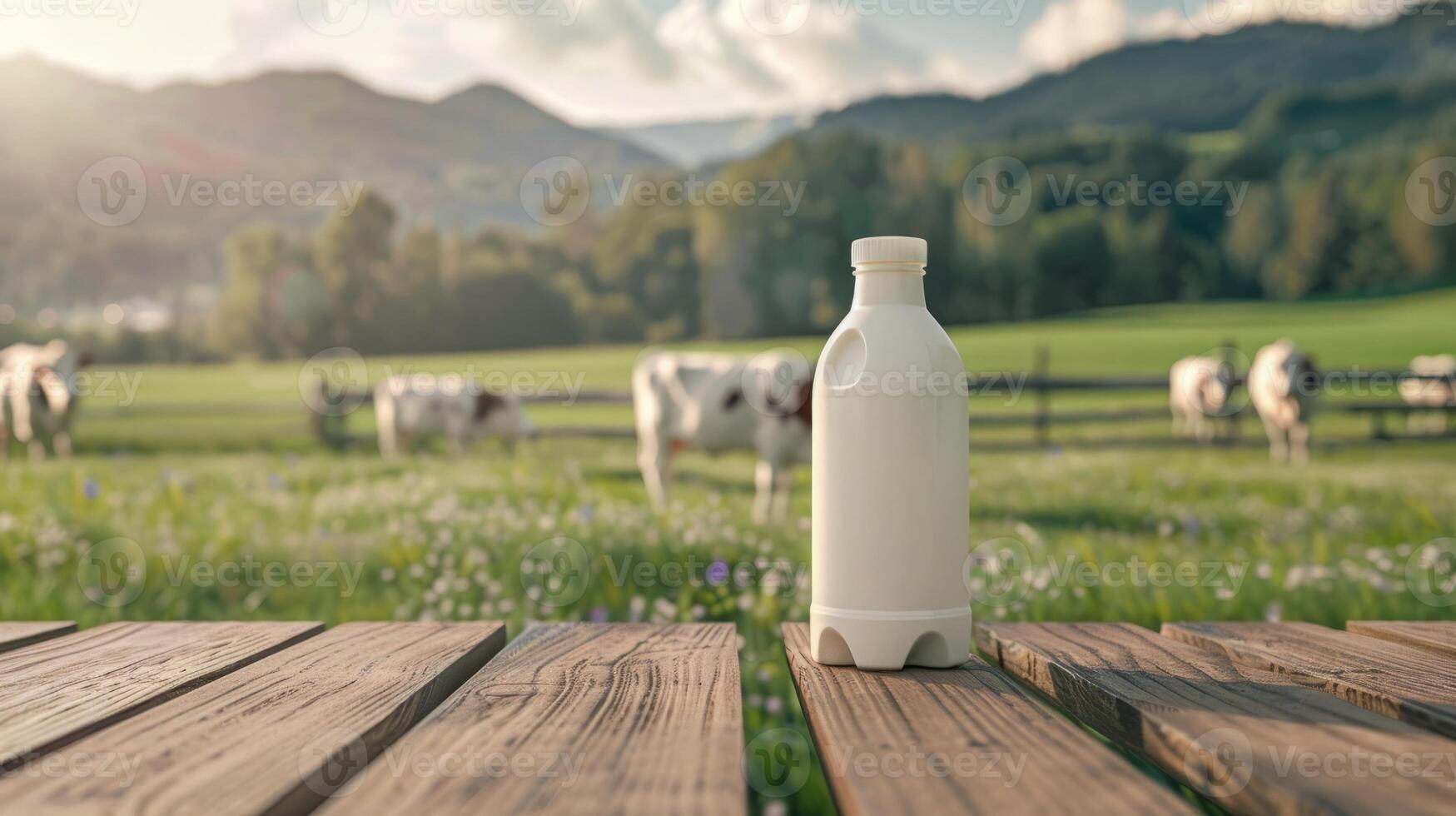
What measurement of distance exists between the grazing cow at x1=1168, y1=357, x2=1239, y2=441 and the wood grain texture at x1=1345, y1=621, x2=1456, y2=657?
52.6 ft

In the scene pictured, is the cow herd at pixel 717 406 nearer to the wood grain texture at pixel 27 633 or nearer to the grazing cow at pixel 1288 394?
the grazing cow at pixel 1288 394

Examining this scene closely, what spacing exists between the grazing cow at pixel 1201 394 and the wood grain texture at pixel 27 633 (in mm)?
17137

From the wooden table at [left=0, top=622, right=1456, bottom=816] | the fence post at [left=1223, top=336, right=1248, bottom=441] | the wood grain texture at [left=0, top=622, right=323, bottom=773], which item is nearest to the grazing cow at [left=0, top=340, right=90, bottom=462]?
the wood grain texture at [left=0, top=622, right=323, bottom=773]

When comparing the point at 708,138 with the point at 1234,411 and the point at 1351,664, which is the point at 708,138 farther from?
the point at 1351,664

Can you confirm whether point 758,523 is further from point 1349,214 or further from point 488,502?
point 1349,214

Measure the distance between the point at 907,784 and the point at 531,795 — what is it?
313mm

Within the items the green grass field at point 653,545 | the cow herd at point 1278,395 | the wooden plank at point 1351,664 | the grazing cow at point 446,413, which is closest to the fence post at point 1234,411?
the cow herd at point 1278,395

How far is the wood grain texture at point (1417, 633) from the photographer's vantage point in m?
1.47

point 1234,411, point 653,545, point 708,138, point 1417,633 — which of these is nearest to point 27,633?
point 1417,633

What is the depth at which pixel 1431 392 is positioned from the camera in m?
18.1

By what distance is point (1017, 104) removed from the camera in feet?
163

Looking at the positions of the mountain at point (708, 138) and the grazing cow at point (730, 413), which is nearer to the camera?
the grazing cow at point (730, 413)

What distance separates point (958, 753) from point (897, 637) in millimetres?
362

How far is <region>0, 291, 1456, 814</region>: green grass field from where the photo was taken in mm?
4090
